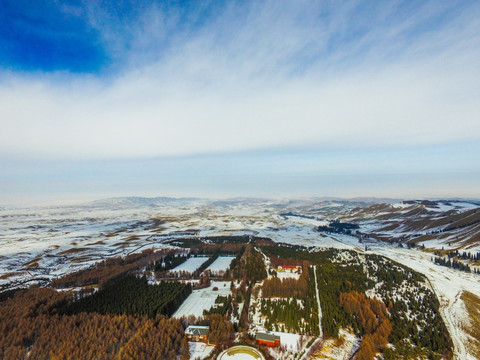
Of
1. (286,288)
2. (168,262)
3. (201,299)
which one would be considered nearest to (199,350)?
(201,299)

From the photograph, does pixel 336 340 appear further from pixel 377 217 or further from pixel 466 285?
pixel 377 217

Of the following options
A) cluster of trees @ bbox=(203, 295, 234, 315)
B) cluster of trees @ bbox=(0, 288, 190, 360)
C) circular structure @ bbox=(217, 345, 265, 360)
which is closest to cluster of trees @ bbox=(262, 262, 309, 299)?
cluster of trees @ bbox=(203, 295, 234, 315)

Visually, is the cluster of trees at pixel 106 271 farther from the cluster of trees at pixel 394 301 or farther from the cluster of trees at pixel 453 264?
the cluster of trees at pixel 453 264

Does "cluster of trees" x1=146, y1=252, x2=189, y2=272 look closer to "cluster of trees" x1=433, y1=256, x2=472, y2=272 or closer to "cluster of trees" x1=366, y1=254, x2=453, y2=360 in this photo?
"cluster of trees" x1=366, y1=254, x2=453, y2=360

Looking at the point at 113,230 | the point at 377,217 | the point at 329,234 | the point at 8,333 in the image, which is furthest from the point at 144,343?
the point at 377,217

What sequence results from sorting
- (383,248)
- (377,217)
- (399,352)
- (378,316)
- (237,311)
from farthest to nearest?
(377,217) < (383,248) < (237,311) < (378,316) < (399,352)

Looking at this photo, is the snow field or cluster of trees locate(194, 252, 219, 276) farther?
cluster of trees locate(194, 252, 219, 276)
